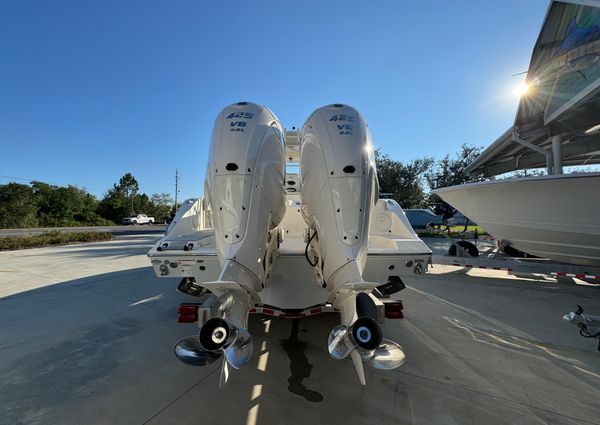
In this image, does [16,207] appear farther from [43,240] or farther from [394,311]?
[394,311]

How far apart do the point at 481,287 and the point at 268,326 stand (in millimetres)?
4457

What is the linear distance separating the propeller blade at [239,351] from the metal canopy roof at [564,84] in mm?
7952

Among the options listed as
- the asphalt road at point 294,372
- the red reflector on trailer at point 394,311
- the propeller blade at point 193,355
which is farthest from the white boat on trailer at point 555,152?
the propeller blade at point 193,355

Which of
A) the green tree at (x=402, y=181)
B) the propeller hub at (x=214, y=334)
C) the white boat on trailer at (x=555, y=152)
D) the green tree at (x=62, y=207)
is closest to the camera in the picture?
the propeller hub at (x=214, y=334)

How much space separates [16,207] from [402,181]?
137 ft

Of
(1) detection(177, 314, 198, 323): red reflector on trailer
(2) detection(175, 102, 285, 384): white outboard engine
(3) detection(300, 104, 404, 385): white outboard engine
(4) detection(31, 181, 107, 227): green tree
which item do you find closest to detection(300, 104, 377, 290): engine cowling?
(3) detection(300, 104, 404, 385): white outboard engine

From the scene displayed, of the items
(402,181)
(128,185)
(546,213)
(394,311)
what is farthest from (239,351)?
(128,185)

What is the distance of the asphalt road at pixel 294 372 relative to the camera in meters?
1.78

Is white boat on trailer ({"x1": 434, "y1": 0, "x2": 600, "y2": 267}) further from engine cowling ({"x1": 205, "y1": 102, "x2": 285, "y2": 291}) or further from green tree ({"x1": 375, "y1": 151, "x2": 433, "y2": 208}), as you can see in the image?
green tree ({"x1": 375, "y1": 151, "x2": 433, "y2": 208})

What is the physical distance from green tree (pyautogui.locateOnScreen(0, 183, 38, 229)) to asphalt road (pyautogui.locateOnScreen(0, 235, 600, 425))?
1421 inches

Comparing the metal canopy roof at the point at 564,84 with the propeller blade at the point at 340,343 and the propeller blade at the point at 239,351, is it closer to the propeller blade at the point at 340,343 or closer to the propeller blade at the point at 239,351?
the propeller blade at the point at 340,343

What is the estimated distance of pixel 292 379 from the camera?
2.17m

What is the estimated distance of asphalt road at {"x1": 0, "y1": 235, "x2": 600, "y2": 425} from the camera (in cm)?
178

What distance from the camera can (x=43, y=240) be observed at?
11.1 metres
